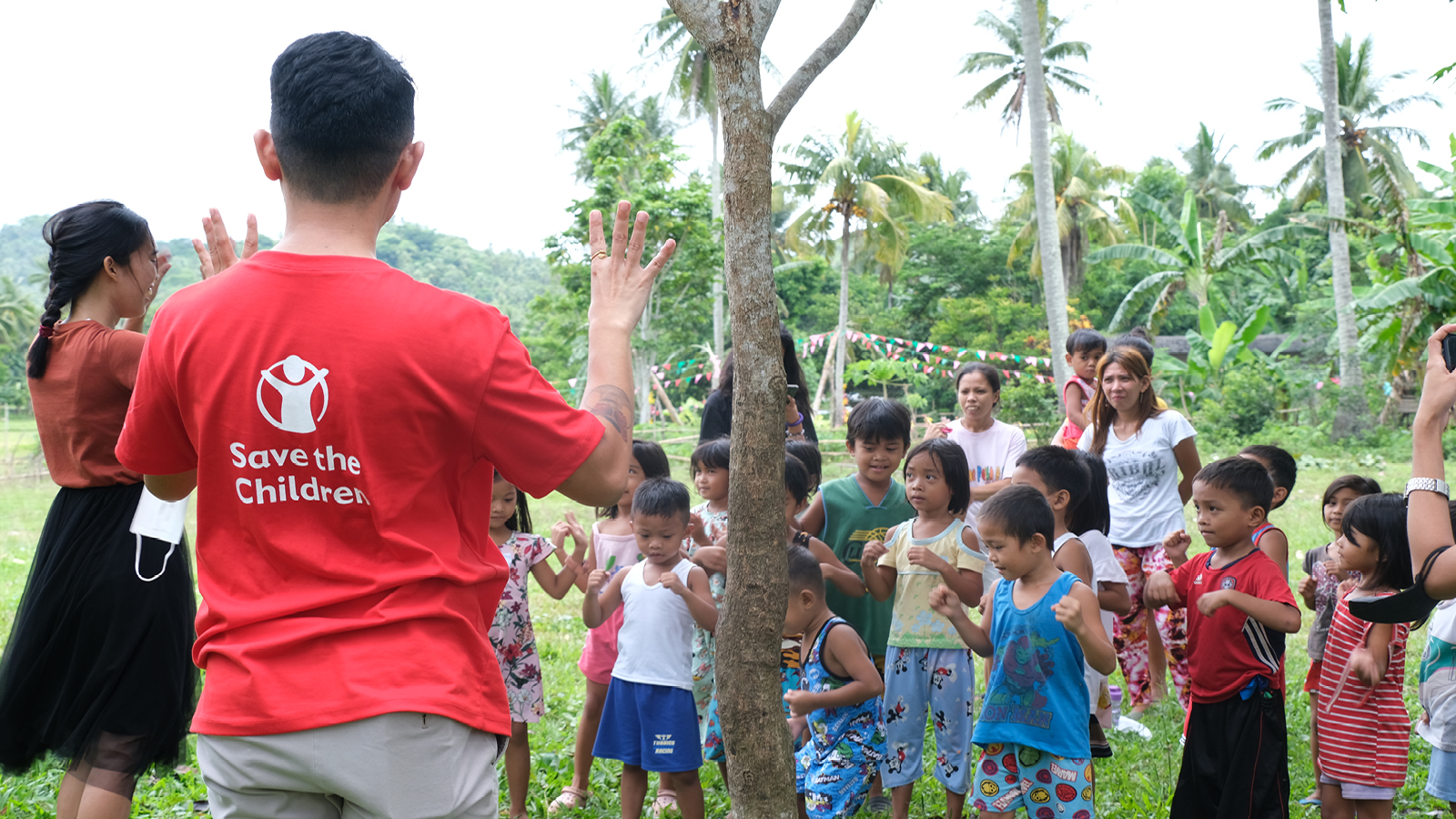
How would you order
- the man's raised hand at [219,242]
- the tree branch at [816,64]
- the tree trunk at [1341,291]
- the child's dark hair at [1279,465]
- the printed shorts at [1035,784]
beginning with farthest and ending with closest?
the tree trunk at [1341,291]
the child's dark hair at [1279,465]
the printed shorts at [1035,784]
the tree branch at [816,64]
the man's raised hand at [219,242]

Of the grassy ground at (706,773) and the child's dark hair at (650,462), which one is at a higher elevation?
the child's dark hair at (650,462)

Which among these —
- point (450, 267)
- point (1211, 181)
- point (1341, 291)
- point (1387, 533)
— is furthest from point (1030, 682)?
point (450, 267)

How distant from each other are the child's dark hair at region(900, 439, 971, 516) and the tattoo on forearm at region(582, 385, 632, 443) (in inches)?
91.1

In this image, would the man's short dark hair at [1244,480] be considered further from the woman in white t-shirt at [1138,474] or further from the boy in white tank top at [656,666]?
the boy in white tank top at [656,666]

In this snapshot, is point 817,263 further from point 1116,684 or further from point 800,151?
point 1116,684

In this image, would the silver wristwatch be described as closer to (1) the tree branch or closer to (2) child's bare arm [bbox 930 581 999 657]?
(2) child's bare arm [bbox 930 581 999 657]

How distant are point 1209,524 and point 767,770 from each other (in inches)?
72.0

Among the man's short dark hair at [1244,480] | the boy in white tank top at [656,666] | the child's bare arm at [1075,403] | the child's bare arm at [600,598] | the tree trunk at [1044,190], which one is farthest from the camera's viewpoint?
the tree trunk at [1044,190]

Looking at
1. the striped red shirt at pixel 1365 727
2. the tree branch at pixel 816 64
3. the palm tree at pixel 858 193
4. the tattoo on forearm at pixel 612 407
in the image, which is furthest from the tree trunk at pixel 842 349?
the tattoo on forearm at pixel 612 407

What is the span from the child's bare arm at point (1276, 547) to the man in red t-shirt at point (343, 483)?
293cm

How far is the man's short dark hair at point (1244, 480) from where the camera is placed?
3.43 metres

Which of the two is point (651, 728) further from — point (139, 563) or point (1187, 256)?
point (1187, 256)

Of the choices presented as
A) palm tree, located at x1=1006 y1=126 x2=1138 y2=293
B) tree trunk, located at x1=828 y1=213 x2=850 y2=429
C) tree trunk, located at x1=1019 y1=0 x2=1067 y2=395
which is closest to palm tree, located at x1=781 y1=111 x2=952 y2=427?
tree trunk, located at x1=828 y1=213 x2=850 y2=429

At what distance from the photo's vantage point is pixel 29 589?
2953 mm
